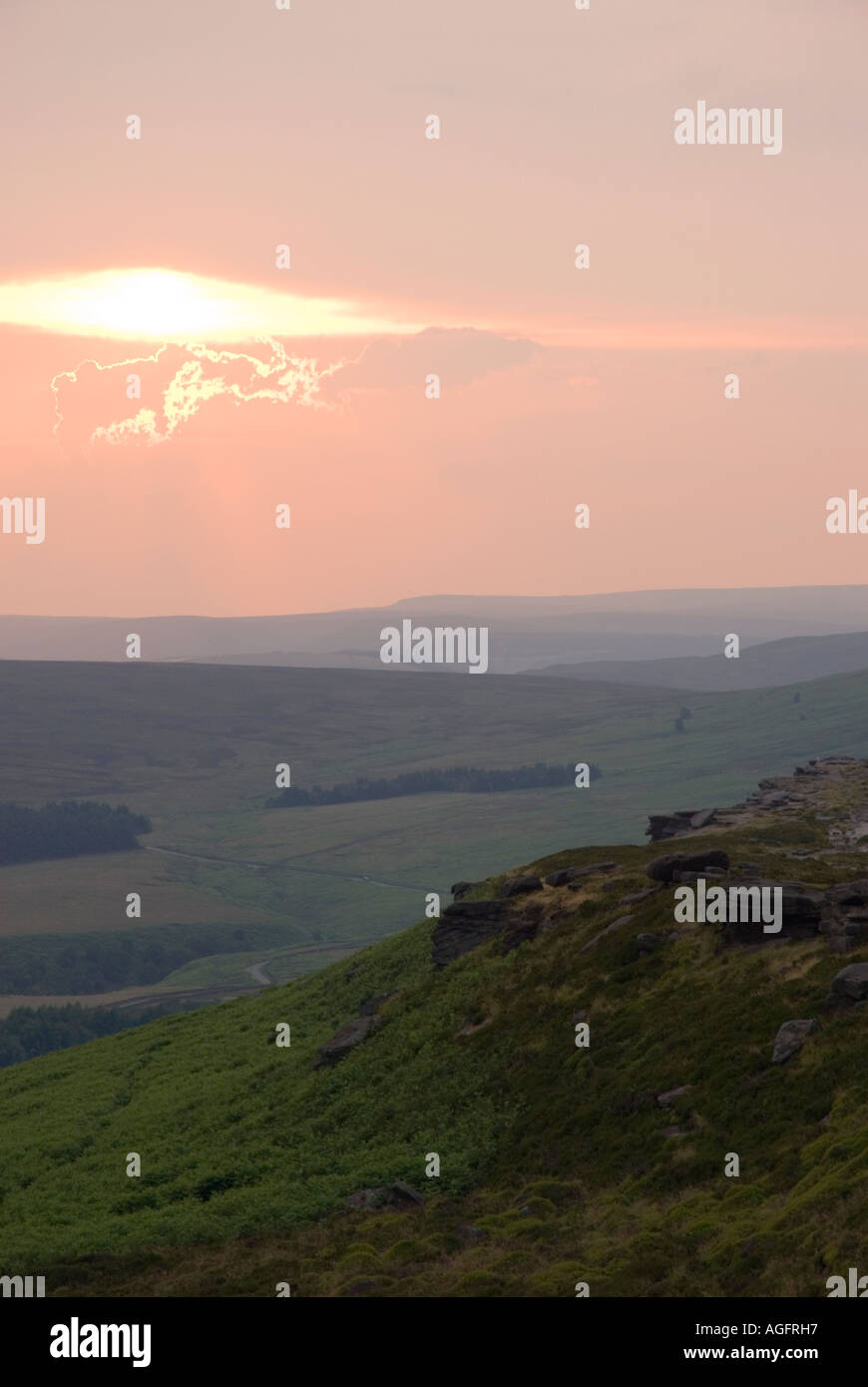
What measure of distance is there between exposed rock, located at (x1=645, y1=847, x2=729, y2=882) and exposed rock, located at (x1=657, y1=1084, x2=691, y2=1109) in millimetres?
19951

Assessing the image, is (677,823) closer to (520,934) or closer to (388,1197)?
(520,934)

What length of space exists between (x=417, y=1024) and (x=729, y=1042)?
2494 cm

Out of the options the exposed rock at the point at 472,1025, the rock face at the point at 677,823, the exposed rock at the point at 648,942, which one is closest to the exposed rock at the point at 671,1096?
the exposed rock at the point at 648,942

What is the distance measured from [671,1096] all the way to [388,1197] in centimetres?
1162

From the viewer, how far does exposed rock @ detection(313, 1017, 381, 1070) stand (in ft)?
262

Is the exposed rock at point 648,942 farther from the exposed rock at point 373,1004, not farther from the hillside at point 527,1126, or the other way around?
the exposed rock at point 373,1004

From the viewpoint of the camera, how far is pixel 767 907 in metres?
65.2

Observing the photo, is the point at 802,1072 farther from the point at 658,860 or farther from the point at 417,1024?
the point at 417,1024

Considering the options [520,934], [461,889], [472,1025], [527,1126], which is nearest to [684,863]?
[520,934]

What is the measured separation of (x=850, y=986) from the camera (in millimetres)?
55062

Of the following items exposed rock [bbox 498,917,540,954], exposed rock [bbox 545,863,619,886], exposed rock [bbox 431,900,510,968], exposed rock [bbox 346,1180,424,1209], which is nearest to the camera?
exposed rock [bbox 346,1180,424,1209]

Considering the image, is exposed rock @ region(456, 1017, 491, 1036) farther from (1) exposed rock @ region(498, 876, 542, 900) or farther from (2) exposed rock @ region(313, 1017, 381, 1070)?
(1) exposed rock @ region(498, 876, 542, 900)

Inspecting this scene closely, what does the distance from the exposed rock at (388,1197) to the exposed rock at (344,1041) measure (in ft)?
73.9

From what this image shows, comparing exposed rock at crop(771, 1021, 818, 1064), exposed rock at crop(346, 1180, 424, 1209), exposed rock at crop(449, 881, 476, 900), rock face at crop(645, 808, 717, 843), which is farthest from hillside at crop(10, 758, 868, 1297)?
rock face at crop(645, 808, 717, 843)
